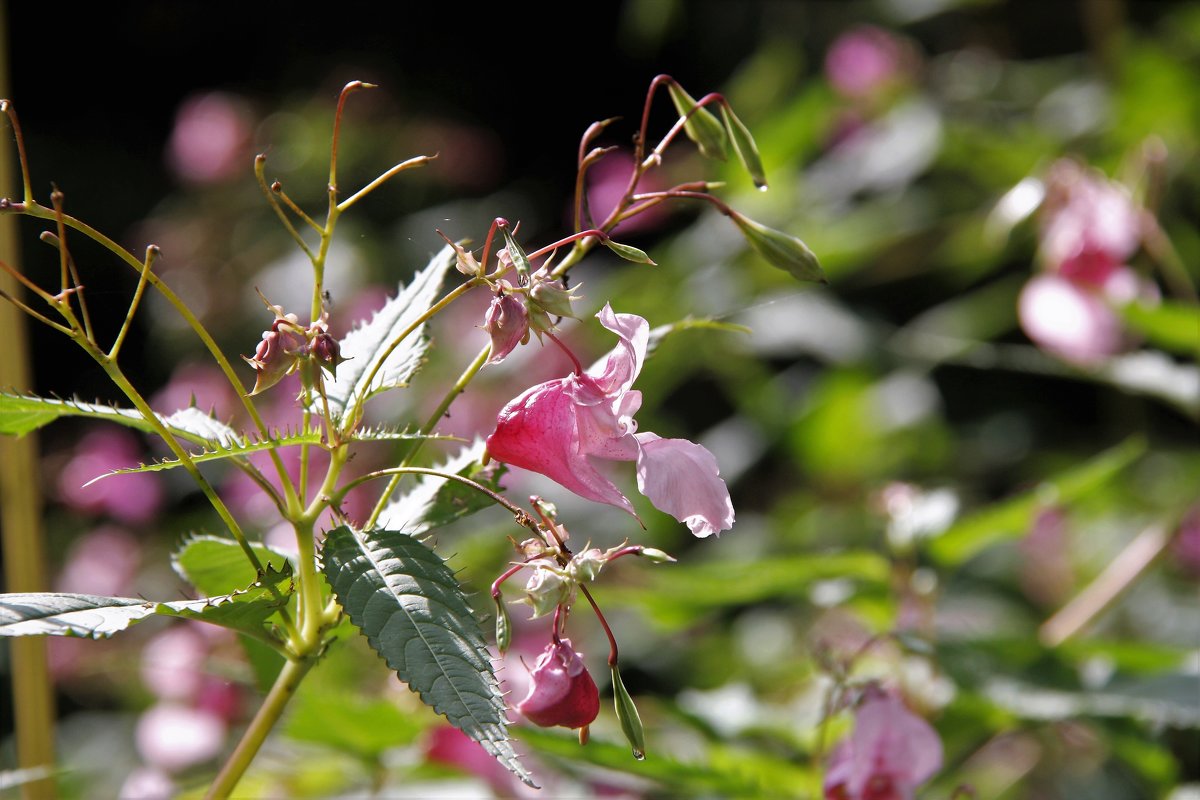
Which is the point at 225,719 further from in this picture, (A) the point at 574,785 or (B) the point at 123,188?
(B) the point at 123,188

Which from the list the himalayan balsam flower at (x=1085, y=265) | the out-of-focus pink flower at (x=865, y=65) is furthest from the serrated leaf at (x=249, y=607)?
the out-of-focus pink flower at (x=865, y=65)

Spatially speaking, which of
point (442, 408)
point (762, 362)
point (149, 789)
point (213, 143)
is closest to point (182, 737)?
point (149, 789)

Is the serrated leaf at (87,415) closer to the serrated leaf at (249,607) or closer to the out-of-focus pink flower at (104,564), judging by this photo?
the serrated leaf at (249,607)

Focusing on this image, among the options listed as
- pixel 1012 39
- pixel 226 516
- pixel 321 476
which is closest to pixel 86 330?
pixel 226 516

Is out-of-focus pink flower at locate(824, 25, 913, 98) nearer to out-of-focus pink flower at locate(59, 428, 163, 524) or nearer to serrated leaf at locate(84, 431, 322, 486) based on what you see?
out-of-focus pink flower at locate(59, 428, 163, 524)

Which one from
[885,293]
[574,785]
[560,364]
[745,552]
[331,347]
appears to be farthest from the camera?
[885,293]

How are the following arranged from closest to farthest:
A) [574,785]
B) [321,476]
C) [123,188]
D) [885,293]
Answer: [574,785], [321,476], [885,293], [123,188]
